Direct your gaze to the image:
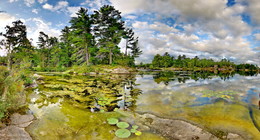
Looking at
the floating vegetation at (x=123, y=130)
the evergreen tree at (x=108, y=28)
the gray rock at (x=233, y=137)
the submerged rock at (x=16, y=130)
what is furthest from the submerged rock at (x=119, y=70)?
the gray rock at (x=233, y=137)

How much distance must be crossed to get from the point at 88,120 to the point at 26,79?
9.00 metres

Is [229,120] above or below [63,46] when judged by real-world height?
below

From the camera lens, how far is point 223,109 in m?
6.09

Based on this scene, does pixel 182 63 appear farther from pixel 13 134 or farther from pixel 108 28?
pixel 13 134

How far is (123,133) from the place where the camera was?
379cm

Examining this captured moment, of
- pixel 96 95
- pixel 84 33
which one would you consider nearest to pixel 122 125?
pixel 96 95

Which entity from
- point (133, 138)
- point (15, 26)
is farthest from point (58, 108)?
point (15, 26)

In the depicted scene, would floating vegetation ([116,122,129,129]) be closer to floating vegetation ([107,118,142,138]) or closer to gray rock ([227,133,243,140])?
floating vegetation ([107,118,142,138])

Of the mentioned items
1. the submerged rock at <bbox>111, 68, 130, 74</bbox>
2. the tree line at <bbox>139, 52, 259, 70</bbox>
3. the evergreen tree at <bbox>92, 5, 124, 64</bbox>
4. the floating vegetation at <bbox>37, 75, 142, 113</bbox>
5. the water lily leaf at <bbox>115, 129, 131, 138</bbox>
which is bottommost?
the water lily leaf at <bbox>115, 129, 131, 138</bbox>

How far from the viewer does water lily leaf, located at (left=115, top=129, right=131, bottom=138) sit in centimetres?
367

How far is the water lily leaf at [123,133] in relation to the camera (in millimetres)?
3674

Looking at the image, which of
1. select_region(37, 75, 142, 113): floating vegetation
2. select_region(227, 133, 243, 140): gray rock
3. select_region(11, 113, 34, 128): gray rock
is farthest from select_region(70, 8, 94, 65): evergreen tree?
select_region(227, 133, 243, 140): gray rock

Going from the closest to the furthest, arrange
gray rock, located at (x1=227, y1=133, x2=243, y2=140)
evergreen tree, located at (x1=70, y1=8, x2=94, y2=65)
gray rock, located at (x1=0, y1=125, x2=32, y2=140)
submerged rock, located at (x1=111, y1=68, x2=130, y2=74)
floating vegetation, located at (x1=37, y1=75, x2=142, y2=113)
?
gray rock, located at (x1=0, y1=125, x2=32, y2=140) → gray rock, located at (x1=227, y1=133, x2=243, y2=140) → floating vegetation, located at (x1=37, y1=75, x2=142, y2=113) → submerged rock, located at (x1=111, y1=68, x2=130, y2=74) → evergreen tree, located at (x1=70, y1=8, x2=94, y2=65)

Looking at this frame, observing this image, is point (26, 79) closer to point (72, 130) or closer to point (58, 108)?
point (58, 108)
